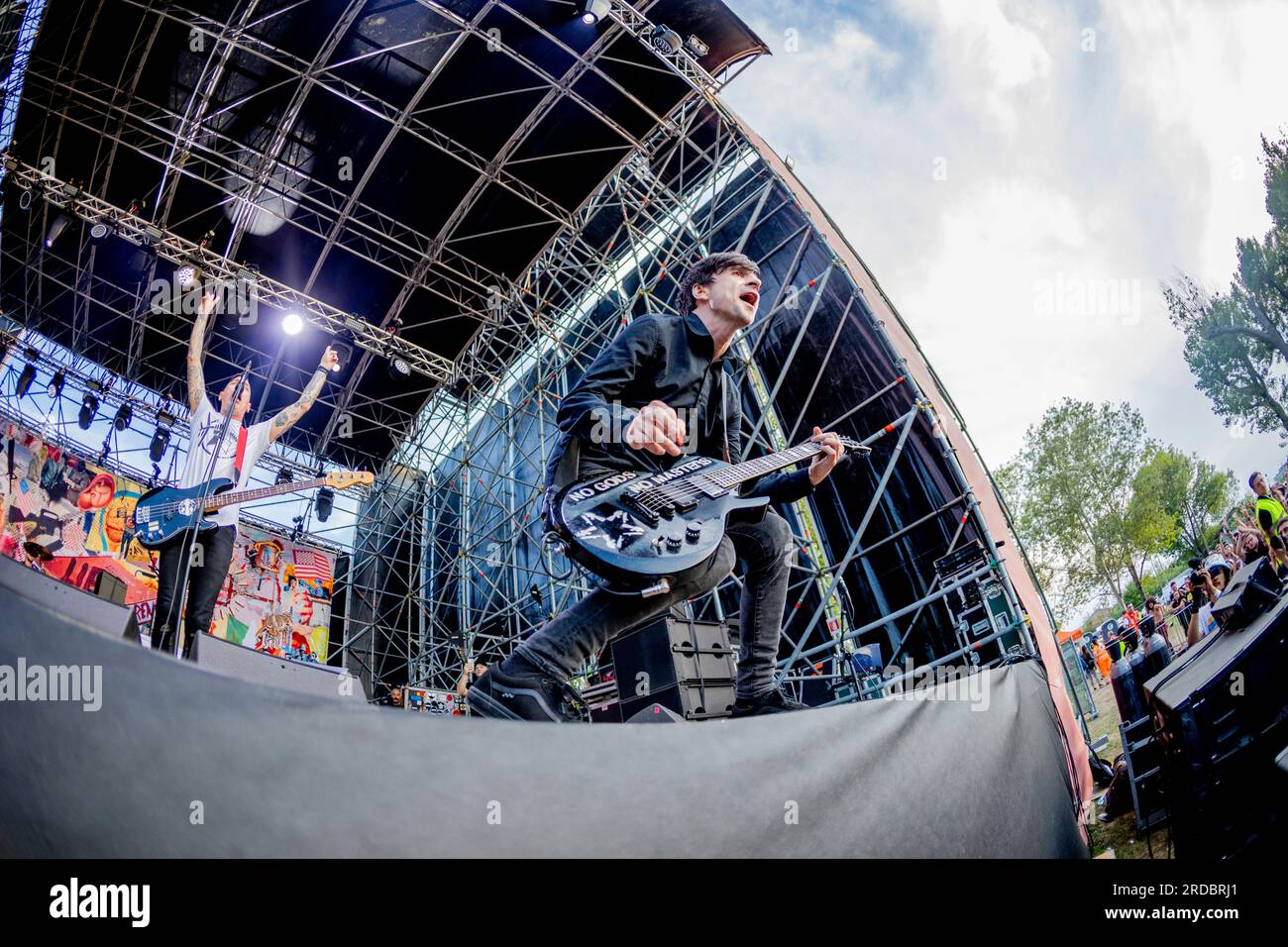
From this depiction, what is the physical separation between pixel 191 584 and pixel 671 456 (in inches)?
108

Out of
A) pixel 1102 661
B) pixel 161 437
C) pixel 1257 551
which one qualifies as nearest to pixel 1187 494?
pixel 1102 661

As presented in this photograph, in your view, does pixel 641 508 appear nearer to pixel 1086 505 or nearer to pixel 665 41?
pixel 665 41

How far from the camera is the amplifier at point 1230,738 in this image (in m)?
2.09

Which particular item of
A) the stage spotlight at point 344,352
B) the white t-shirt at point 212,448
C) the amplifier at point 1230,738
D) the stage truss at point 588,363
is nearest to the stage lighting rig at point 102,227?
the stage truss at point 588,363

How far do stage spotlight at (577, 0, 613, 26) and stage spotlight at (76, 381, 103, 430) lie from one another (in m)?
9.87

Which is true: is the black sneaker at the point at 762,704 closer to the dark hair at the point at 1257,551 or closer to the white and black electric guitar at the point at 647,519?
the white and black electric guitar at the point at 647,519

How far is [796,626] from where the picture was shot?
332 inches

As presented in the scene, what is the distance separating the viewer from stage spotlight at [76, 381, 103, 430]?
434 inches

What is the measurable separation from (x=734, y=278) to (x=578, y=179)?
8.87 metres

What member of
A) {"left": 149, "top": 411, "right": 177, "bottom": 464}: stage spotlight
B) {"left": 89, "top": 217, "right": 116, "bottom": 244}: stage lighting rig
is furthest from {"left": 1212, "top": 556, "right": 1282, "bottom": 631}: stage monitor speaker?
{"left": 149, "top": 411, "right": 177, "bottom": 464}: stage spotlight

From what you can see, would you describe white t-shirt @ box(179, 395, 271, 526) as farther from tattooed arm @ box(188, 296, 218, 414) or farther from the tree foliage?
the tree foliage

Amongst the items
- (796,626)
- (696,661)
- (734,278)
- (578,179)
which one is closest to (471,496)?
(578,179)

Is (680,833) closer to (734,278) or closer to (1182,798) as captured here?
(734,278)
